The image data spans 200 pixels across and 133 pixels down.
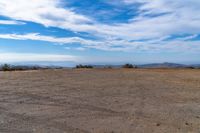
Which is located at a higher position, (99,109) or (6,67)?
(6,67)

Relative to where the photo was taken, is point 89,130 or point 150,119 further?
point 150,119

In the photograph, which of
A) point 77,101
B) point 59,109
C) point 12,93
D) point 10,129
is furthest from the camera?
point 12,93

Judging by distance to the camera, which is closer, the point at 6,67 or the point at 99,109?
the point at 99,109

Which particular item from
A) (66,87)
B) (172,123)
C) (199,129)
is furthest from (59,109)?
(66,87)

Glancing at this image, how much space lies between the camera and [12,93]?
12.4m

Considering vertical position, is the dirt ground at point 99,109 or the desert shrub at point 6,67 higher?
the desert shrub at point 6,67

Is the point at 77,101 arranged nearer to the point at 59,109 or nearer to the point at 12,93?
the point at 59,109

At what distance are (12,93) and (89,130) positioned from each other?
5.91 m

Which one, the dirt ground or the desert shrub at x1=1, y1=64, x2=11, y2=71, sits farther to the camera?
the desert shrub at x1=1, y1=64, x2=11, y2=71

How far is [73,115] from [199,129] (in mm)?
3162

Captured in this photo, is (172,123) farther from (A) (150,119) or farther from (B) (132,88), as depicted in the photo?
(B) (132,88)

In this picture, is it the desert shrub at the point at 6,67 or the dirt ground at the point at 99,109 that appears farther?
the desert shrub at the point at 6,67

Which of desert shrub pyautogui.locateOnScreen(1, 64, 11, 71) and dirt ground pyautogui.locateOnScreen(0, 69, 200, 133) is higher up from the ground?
desert shrub pyautogui.locateOnScreen(1, 64, 11, 71)

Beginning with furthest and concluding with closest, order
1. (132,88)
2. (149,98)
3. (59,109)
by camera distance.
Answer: (132,88) < (149,98) < (59,109)
